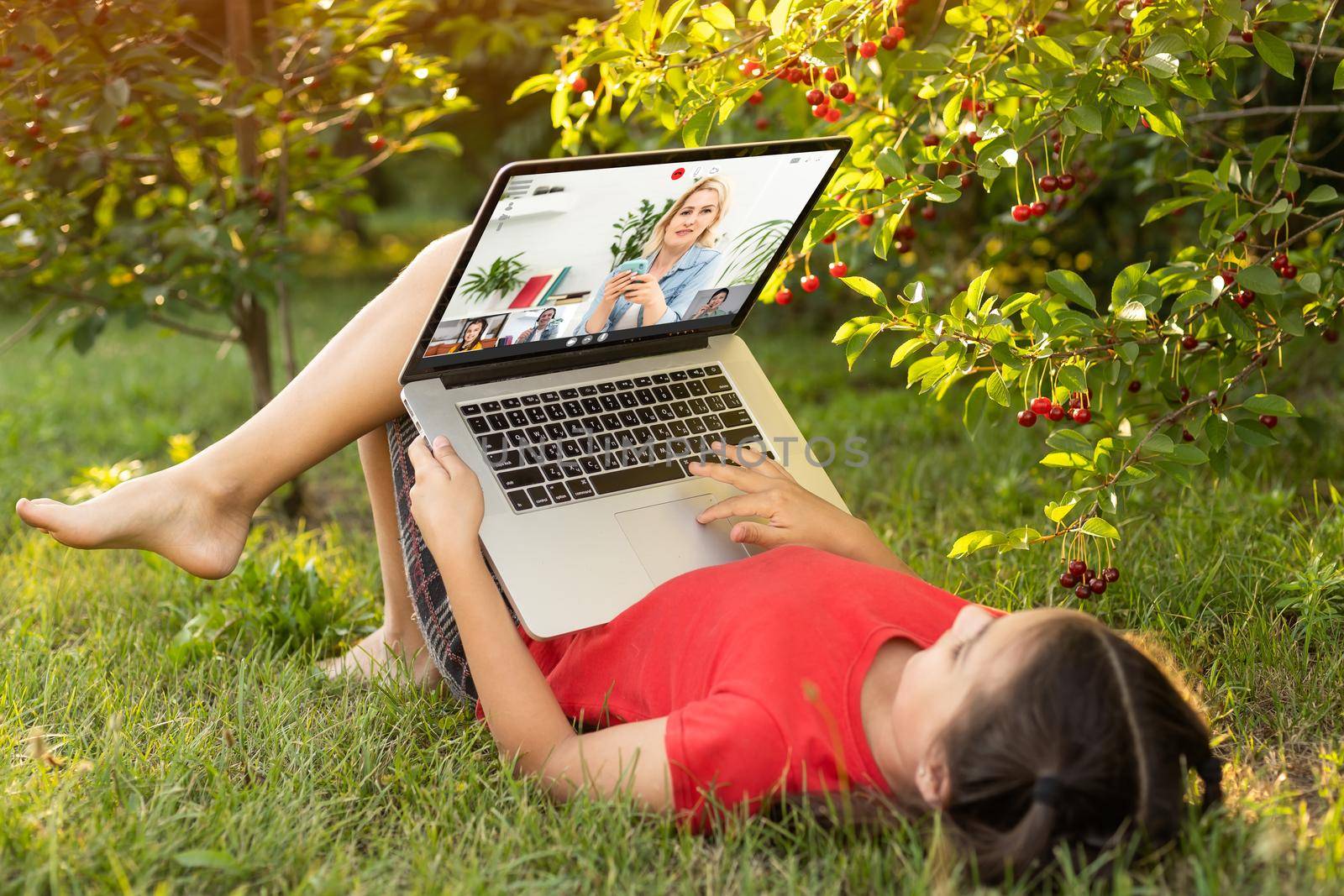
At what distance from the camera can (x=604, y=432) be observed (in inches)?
70.6

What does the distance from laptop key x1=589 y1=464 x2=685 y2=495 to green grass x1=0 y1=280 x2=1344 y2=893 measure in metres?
0.42

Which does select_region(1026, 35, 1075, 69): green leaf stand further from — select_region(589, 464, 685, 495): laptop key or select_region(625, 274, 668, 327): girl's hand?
select_region(589, 464, 685, 495): laptop key

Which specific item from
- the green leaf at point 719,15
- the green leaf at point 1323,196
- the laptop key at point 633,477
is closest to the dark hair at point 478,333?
the laptop key at point 633,477

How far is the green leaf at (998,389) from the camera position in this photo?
6.00 feet

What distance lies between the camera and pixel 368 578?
2.52m

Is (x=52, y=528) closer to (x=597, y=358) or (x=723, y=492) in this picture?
(x=597, y=358)

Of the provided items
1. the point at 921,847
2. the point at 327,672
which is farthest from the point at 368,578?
the point at 921,847

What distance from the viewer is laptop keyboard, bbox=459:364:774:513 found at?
1704 mm

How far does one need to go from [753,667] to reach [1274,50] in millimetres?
1332

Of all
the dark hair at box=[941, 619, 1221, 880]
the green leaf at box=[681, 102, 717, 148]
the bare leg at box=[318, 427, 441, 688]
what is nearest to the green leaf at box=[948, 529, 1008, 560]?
the dark hair at box=[941, 619, 1221, 880]

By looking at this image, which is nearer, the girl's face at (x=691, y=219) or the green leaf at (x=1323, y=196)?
the girl's face at (x=691, y=219)

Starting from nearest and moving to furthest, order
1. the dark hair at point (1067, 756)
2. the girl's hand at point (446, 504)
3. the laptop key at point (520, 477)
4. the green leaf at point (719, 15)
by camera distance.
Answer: the dark hair at point (1067, 756), the girl's hand at point (446, 504), the laptop key at point (520, 477), the green leaf at point (719, 15)

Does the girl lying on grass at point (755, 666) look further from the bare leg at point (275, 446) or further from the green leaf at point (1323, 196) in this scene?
the green leaf at point (1323, 196)

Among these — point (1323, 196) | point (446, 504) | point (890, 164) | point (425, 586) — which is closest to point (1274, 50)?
point (1323, 196)
